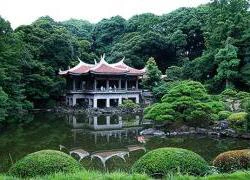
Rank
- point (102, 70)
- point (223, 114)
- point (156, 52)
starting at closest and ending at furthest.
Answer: point (223, 114) < point (102, 70) < point (156, 52)

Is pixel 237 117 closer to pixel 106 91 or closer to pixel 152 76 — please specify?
pixel 152 76

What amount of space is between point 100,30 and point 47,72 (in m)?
25.7

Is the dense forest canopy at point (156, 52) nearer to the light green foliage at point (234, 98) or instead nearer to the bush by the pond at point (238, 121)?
the light green foliage at point (234, 98)

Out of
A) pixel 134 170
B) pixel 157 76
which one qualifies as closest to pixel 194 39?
pixel 157 76

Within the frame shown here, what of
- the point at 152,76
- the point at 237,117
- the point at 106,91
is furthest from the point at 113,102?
the point at 237,117

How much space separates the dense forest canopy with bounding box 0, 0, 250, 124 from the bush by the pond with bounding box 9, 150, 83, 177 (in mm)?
13711

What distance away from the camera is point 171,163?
8359 mm

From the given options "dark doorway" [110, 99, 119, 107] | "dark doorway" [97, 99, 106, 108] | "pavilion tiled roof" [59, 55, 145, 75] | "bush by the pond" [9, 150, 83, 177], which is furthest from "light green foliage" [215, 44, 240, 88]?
"bush by the pond" [9, 150, 83, 177]

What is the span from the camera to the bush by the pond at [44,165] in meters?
8.11

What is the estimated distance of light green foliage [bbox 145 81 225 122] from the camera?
68.6 ft

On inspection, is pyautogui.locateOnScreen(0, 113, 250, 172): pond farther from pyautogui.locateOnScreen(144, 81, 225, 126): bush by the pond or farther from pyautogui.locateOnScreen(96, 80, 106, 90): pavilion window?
pyautogui.locateOnScreen(96, 80, 106, 90): pavilion window

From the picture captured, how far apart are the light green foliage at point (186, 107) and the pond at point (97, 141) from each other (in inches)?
53.4

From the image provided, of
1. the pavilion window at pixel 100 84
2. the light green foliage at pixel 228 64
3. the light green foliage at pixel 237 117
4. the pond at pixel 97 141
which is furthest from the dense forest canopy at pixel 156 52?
the light green foliage at pixel 237 117

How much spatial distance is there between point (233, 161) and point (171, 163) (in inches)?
60.6
